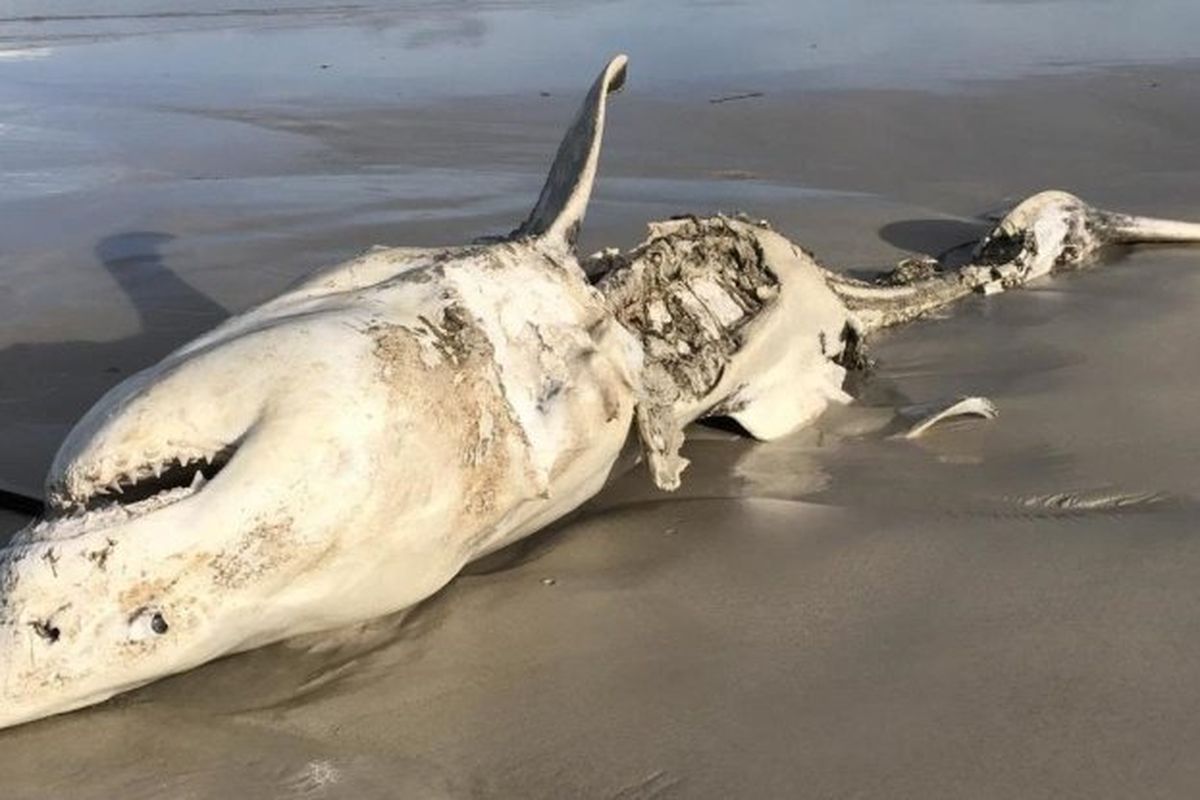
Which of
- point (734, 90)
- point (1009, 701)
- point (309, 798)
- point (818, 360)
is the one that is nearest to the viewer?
point (309, 798)

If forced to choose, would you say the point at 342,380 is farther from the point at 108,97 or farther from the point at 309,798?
the point at 108,97

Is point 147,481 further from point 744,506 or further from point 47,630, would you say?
point 744,506

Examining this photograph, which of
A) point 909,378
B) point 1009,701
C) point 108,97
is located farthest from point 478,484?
point 108,97

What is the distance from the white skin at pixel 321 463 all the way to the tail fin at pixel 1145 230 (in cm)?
349

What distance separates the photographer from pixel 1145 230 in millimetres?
6375

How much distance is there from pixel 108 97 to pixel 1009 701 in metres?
10.00

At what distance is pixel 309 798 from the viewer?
2580 millimetres

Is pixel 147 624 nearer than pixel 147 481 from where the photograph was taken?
Yes

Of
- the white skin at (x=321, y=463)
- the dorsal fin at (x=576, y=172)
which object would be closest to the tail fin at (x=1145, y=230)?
the dorsal fin at (x=576, y=172)

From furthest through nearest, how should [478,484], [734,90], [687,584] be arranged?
[734,90]
[687,584]
[478,484]

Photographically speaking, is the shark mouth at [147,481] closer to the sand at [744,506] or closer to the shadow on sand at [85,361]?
the sand at [744,506]

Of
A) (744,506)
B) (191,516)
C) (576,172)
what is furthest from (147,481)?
(576,172)

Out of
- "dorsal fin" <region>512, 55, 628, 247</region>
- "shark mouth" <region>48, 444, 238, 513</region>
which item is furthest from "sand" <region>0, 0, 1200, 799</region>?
"dorsal fin" <region>512, 55, 628, 247</region>

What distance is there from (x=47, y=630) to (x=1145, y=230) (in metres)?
5.20
